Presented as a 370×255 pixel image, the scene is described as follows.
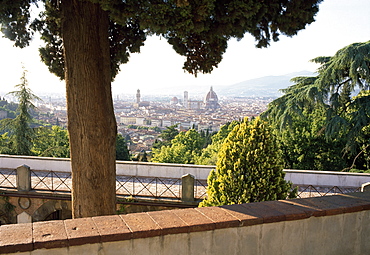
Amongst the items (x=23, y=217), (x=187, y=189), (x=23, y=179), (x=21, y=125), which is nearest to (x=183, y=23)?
(x=187, y=189)

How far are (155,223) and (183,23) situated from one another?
9.83ft

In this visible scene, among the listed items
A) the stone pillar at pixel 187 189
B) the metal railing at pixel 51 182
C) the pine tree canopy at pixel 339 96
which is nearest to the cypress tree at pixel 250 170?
the stone pillar at pixel 187 189

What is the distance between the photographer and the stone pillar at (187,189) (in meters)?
9.89

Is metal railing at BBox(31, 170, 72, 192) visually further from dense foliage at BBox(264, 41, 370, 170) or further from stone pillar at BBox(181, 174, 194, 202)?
dense foliage at BBox(264, 41, 370, 170)

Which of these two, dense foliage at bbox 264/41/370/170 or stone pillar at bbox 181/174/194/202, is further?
dense foliage at bbox 264/41/370/170

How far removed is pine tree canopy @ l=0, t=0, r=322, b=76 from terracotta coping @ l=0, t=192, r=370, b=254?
2659mm

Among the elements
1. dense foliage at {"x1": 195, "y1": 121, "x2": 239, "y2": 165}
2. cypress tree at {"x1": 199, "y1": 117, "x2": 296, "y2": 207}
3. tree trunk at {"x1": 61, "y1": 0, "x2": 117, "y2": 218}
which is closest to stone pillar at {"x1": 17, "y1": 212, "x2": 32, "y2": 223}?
tree trunk at {"x1": 61, "y1": 0, "x2": 117, "y2": 218}

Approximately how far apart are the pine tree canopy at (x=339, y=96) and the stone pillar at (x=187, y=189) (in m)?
6.15

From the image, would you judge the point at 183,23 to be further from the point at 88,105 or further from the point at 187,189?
the point at 187,189

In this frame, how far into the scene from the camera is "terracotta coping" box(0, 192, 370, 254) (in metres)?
2.06

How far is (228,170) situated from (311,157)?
47.9 feet

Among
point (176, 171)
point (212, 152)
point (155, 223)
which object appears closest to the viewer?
point (155, 223)

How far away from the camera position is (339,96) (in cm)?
1416

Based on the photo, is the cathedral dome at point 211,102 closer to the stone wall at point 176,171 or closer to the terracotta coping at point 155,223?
the stone wall at point 176,171
